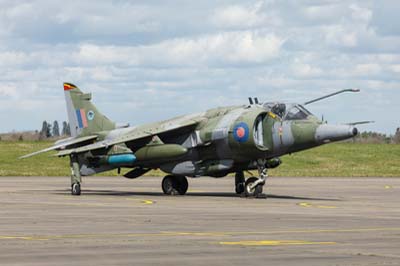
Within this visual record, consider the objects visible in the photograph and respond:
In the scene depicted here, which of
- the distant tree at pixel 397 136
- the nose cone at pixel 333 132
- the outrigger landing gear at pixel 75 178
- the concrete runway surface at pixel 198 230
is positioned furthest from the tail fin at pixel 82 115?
the distant tree at pixel 397 136

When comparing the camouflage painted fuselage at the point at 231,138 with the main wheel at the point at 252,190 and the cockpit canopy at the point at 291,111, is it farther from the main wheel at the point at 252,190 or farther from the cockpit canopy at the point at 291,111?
the main wheel at the point at 252,190

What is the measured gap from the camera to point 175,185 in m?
35.3

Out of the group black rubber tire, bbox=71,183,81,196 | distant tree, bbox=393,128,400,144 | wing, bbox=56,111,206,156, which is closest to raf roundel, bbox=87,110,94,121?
wing, bbox=56,111,206,156

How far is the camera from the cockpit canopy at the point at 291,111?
1244 inches

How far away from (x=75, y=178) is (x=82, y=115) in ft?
13.1

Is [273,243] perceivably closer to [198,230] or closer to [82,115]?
[198,230]

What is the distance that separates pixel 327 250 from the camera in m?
15.5

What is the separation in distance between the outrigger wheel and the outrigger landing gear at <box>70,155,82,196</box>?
2.94 m

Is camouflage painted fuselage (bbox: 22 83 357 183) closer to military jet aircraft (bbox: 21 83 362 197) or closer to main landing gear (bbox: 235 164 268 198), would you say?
military jet aircraft (bbox: 21 83 362 197)

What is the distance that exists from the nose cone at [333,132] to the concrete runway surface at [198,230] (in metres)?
1.89

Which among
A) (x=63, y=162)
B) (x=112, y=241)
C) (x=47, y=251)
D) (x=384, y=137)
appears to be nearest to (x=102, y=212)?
(x=112, y=241)

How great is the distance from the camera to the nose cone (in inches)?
1182

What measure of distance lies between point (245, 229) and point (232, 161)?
1387cm

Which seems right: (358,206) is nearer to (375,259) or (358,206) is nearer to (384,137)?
(375,259)
